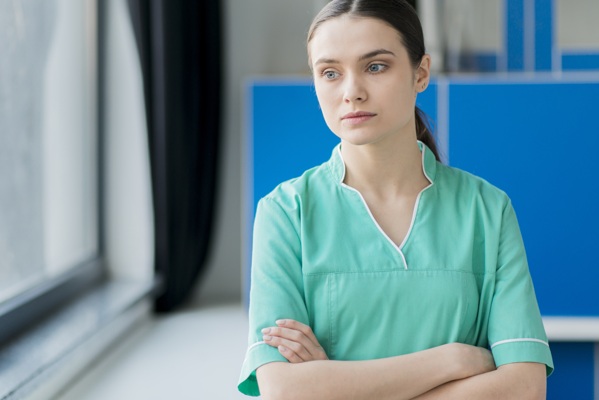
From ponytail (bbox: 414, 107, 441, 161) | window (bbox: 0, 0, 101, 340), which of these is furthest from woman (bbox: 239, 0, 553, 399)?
window (bbox: 0, 0, 101, 340)

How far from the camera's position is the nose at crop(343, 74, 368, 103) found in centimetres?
132

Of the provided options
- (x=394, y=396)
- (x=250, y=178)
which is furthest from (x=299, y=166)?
(x=394, y=396)

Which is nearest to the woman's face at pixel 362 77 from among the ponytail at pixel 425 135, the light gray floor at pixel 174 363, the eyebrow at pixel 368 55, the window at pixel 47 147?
the eyebrow at pixel 368 55

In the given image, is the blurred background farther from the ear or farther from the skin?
the ear

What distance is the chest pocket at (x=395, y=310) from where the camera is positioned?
4.47 feet

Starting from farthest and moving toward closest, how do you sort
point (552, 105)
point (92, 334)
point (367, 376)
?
1. point (552, 105)
2. point (92, 334)
3. point (367, 376)

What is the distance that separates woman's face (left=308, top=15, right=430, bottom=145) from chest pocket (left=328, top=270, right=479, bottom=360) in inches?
9.0

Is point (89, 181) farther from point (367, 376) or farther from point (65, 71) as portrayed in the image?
point (367, 376)

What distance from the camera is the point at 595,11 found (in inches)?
133

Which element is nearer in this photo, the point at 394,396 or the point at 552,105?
the point at 394,396

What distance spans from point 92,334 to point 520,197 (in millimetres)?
1537

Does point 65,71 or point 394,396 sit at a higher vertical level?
point 65,71

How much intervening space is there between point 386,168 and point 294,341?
325 mm

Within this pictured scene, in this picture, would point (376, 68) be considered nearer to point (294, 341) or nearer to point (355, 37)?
point (355, 37)
